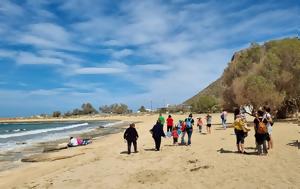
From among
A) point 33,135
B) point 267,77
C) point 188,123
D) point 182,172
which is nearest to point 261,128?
point 182,172

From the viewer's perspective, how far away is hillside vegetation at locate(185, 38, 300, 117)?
3250 cm

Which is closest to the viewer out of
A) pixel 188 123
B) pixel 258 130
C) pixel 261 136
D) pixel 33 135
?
pixel 261 136

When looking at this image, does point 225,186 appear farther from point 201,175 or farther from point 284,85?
point 284,85

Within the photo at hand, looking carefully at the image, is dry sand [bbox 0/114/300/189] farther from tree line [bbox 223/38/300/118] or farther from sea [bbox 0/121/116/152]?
tree line [bbox 223/38/300/118]

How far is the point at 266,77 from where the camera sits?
33844 millimetres

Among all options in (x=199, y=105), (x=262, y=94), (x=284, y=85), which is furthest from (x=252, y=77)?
(x=199, y=105)

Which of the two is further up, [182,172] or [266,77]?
[266,77]

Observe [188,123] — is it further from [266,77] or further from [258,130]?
[266,77]

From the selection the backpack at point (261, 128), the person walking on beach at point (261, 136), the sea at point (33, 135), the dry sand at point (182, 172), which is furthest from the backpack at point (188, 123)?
the sea at point (33, 135)

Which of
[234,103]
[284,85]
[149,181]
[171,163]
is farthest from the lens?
[234,103]

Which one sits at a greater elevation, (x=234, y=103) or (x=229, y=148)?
(x=234, y=103)

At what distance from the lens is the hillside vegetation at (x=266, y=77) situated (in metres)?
32.5

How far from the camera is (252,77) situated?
3278 cm

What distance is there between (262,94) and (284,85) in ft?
12.0
